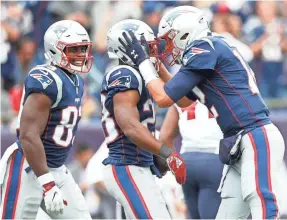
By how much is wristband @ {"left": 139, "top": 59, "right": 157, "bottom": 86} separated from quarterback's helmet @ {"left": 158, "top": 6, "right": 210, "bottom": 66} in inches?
9.3

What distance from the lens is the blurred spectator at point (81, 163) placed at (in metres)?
10.3

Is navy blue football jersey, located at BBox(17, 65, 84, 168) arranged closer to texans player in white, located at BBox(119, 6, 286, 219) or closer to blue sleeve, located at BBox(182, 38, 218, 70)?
texans player in white, located at BBox(119, 6, 286, 219)

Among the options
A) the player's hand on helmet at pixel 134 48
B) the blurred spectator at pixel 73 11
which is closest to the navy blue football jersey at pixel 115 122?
the player's hand on helmet at pixel 134 48

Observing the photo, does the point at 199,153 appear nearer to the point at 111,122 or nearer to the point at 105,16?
the point at 111,122

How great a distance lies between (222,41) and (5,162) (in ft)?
5.74

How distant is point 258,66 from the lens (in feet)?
38.9

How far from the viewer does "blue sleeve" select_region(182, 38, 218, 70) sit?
590cm

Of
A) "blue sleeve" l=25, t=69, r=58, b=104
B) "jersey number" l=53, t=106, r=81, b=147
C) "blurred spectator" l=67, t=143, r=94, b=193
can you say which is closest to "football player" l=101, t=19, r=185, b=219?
"jersey number" l=53, t=106, r=81, b=147

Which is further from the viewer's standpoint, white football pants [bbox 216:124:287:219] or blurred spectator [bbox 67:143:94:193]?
blurred spectator [bbox 67:143:94:193]

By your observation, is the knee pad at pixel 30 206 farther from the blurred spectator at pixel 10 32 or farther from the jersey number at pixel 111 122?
the blurred spectator at pixel 10 32

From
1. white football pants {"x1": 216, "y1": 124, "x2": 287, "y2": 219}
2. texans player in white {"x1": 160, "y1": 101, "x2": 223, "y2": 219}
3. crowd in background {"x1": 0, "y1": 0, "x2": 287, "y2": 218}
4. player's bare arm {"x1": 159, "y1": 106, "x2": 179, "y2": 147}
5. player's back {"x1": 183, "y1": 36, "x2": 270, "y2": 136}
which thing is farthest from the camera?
crowd in background {"x1": 0, "y1": 0, "x2": 287, "y2": 218}

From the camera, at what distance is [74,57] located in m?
6.60

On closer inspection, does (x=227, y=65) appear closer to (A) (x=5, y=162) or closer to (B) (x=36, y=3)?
(A) (x=5, y=162)

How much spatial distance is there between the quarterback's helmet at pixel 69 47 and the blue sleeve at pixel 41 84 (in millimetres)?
292
